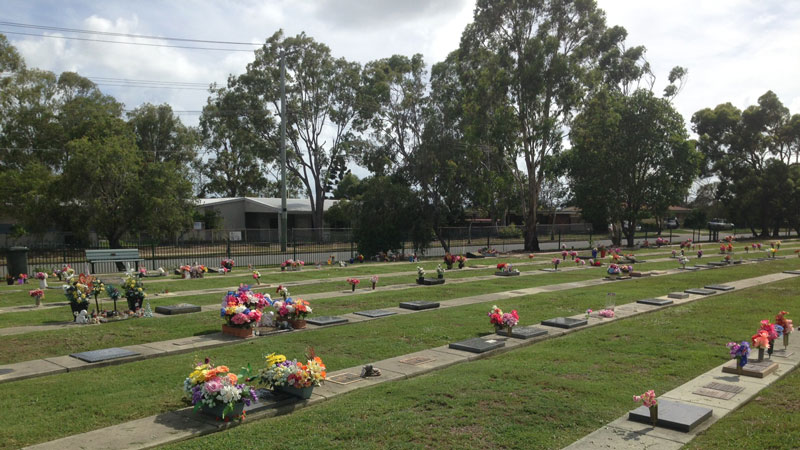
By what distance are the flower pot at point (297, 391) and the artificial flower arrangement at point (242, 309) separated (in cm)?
398

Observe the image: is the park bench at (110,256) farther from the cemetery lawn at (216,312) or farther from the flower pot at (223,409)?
the flower pot at (223,409)

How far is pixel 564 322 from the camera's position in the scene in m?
12.0

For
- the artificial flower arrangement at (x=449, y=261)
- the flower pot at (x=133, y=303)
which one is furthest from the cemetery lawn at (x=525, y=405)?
the artificial flower arrangement at (x=449, y=261)

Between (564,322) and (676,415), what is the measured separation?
581 cm

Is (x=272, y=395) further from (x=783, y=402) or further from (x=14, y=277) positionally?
(x=14, y=277)

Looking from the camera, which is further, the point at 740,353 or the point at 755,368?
the point at 755,368

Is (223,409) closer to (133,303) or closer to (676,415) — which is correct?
(676,415)

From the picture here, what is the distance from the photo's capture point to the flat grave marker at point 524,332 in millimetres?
10805

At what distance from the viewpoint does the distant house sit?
5588 centimetres

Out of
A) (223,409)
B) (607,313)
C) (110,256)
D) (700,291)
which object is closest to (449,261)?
(700,291)

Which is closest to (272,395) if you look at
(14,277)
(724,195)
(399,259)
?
(14,277)

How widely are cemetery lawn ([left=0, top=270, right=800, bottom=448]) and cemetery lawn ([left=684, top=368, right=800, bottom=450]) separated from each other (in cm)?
98

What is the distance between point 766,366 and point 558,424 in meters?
4.18

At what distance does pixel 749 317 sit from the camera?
42.0 ft
